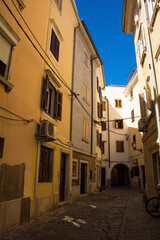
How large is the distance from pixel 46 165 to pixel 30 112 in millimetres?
2479

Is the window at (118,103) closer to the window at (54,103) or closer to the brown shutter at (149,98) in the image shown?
the brown shutter at (149,98)

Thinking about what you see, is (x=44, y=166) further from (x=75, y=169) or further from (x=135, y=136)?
(x=135, y=136)

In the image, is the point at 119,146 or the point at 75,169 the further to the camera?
the point at 119,146

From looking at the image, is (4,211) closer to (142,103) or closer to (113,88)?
(142,103)

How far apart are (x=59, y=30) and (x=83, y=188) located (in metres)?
10.2

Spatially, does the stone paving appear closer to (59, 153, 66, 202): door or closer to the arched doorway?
(59, 153, 66, 202): door

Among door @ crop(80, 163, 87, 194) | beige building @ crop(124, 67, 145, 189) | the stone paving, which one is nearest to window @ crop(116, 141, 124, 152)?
beige building @ crop(124, 67, 145, 189)

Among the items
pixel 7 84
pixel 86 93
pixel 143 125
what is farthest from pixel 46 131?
pixel 86 93

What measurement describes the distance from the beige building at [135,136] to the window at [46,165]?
12528mm

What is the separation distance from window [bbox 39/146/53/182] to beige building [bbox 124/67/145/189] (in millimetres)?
12528

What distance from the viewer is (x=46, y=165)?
25.8ft

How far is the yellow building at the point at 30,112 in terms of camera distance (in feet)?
17.1

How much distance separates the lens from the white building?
24173 millimetres

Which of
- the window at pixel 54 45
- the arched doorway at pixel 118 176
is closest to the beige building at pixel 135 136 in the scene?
the arched doorway at pixel 118 176
